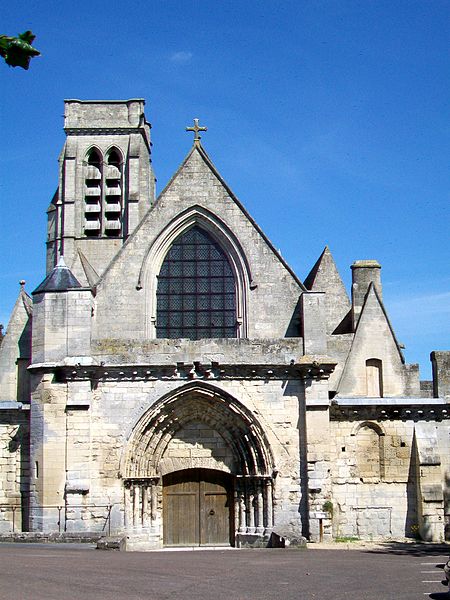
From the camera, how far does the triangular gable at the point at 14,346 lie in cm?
2133

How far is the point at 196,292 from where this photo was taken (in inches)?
824

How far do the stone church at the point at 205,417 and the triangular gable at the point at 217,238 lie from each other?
0.03 meters

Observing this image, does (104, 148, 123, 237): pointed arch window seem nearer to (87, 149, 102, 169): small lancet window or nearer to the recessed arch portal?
(87, 149, 102, 169): small lancet window

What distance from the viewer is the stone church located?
1802 centimetres

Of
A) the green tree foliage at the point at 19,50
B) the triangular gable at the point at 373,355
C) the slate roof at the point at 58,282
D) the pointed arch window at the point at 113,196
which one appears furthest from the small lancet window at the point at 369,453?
the green tree foliage at the point at 19,50

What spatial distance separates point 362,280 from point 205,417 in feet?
23.4

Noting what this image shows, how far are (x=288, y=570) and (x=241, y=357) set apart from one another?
6307 mm

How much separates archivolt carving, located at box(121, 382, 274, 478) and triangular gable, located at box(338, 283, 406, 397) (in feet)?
12.6

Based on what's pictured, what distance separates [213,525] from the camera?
61.6 feet

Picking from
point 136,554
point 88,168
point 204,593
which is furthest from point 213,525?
point 88,168

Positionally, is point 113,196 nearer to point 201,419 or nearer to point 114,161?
point 114,161

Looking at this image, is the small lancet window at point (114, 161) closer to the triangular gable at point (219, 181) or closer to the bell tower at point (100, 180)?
the bell tower at point (100, 180)

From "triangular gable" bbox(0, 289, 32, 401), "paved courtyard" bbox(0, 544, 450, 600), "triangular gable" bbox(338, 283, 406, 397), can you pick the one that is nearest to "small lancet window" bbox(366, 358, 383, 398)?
"triangular gable" bbox(338, 283, 406, 397)

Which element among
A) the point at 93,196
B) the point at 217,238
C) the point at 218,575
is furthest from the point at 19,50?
the point at 93,196
